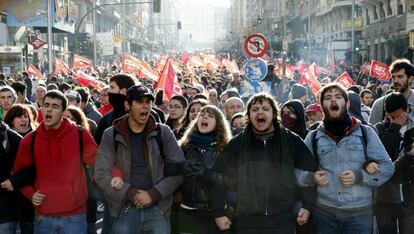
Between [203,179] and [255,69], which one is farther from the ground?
[255,69]

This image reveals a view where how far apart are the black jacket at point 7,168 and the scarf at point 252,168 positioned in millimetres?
1847

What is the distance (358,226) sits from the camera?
517cm

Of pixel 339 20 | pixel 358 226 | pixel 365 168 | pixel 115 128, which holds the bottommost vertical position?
pixel 358 226

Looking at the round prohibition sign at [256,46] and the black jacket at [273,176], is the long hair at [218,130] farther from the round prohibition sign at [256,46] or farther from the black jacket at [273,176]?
the round prohibition sign at [256,46]

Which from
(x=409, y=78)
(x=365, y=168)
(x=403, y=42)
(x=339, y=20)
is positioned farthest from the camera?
(x=339, y=20)

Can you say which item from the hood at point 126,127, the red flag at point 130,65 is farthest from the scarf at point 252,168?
the red flag at point 130,65

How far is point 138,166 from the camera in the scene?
5.12m

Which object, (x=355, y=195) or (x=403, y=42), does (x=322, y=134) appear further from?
(x=403, y=42)

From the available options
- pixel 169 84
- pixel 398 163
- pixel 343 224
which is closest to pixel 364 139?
pixel 343 224

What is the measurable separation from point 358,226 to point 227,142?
1.23 m

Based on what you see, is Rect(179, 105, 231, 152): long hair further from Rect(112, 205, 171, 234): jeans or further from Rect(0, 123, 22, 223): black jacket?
Rect(0, 123, 22, 223): black jacket

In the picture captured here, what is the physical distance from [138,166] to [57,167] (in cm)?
64

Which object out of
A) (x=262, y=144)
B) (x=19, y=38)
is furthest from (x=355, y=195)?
(x=19, y=38)

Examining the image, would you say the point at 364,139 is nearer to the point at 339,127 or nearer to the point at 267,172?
the point at 339,127
